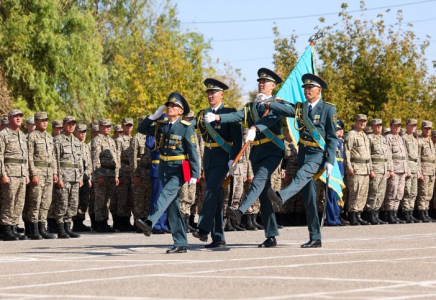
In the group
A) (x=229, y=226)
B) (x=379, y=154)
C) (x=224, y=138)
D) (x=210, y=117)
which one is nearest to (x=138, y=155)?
(x=229, y=226)

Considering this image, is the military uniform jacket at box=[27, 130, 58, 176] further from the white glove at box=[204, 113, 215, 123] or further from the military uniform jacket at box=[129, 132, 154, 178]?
the white glove at box=[204, 113, 215, 123]

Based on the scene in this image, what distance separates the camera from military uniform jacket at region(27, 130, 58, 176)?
17.5 metres

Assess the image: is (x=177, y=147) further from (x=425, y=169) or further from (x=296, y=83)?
(x=425, y=169)

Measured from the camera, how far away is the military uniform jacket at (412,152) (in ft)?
76.1

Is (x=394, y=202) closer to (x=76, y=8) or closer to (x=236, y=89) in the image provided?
(x=76, y=8)

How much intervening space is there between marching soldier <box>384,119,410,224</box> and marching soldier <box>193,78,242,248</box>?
29.9 feet

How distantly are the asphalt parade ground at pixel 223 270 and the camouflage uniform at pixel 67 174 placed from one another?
6.93ft

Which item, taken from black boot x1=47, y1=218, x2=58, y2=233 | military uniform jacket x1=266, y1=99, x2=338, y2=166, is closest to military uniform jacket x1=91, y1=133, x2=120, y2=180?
black boot x1=47, y1=218, x2=58, y2=233

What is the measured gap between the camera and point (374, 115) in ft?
129

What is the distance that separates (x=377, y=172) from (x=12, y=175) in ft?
26.6

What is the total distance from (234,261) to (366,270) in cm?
181

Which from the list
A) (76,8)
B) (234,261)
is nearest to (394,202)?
(234,261)

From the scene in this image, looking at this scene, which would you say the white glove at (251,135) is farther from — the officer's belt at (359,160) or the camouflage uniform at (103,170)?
the officer's belt at (359,160)

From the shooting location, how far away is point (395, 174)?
22.8 metres
